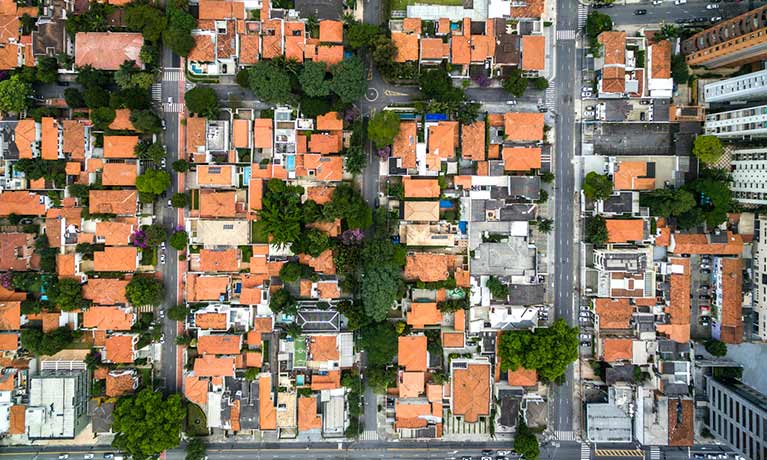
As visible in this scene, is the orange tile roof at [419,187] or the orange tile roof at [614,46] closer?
the orange tile roof at [614,46]

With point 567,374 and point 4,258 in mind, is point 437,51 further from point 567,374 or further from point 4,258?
point 4,258

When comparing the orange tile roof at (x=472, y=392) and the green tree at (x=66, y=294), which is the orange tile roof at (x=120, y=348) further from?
the orange tile roof at (x=472, y=392)

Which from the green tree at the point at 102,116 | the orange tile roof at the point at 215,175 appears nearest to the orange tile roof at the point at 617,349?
the orange tile roof at the point at 215,175

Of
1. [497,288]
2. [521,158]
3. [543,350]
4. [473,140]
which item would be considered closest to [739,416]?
[543,350]

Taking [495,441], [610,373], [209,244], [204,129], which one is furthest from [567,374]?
[204,129]

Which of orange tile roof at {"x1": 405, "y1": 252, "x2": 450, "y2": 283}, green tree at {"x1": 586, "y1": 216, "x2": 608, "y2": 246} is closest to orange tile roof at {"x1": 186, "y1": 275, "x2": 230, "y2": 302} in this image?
orange tile roof at {"x1": 405, "y1": 252, "x2": 450, "y2": 283}

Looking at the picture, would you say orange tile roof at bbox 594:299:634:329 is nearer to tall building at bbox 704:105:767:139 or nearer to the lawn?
tall building at bbox 704:105:767:139
